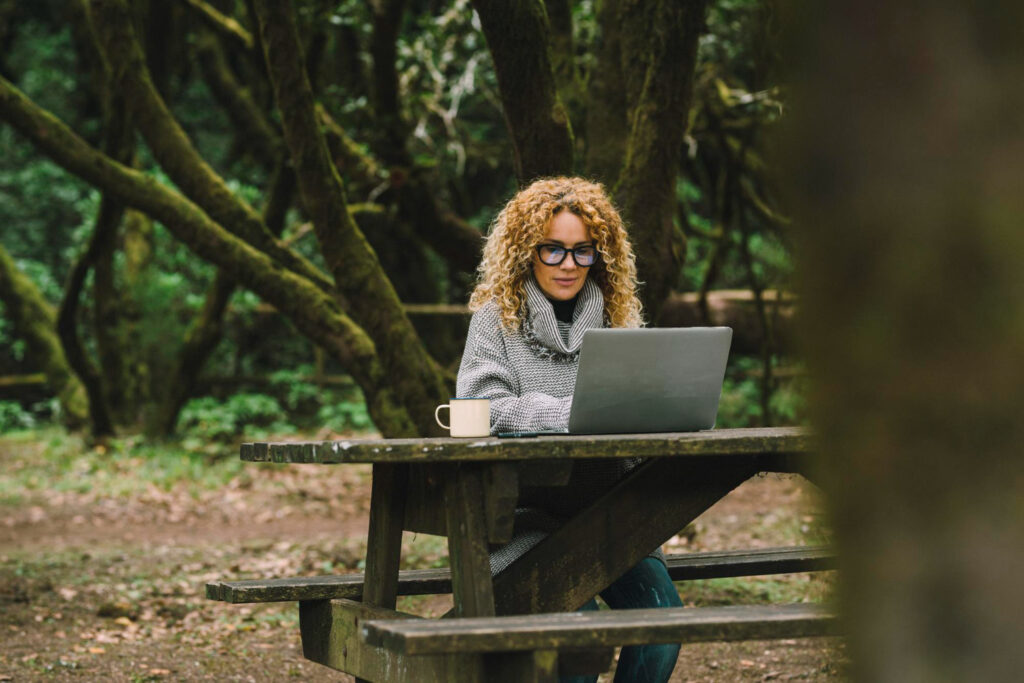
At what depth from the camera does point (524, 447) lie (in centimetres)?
290

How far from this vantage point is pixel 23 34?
18969 mm

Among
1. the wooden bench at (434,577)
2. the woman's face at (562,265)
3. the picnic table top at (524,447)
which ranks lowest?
the wooden bench at (434,577)

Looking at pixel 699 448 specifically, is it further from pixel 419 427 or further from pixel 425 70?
pixel 425 70

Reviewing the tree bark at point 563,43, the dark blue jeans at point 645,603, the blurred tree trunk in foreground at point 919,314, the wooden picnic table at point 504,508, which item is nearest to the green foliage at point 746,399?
the tree bark at point 563,43

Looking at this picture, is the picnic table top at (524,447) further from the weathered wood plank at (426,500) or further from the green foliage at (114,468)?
the green foliage at (114,468)

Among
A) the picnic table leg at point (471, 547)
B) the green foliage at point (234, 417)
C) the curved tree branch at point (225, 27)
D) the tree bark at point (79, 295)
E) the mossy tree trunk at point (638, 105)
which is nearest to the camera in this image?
the picnic table leg at point (471, 547)

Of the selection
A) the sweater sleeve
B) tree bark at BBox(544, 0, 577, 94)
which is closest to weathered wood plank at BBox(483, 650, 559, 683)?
the sweater sleeve

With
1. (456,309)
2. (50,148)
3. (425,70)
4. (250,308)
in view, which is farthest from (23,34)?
(50,148)

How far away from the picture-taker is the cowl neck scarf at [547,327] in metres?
3.82

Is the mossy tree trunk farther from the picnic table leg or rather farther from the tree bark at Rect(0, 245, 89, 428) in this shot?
the tree bark at Rect(0, 245, 89, 428)

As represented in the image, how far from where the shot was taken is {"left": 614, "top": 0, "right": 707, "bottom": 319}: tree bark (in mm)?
5504

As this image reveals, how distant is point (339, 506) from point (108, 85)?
5388 millimetres

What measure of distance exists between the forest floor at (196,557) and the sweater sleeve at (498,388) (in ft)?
2.50

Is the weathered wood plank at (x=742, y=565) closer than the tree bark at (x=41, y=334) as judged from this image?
Yes
